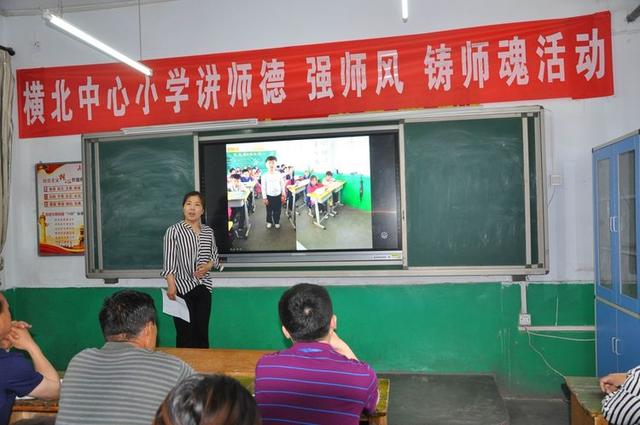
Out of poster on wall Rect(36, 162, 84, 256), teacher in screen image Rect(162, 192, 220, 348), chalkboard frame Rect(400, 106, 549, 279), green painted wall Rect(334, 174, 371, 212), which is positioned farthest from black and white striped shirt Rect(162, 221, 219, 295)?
chalkboard frame Rect(400, 106, 549, 279)

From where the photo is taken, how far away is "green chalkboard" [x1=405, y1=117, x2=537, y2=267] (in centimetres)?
371

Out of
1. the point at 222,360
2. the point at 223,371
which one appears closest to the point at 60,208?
the point at 222,360

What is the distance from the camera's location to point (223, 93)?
4.27m

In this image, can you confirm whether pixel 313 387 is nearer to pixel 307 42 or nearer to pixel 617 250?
pixel 617 250

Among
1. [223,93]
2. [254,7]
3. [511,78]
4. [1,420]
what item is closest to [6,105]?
[223,93]

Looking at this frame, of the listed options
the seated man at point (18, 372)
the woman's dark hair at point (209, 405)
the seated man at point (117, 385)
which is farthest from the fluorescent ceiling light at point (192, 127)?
the woman's dark hair at point (209, 405)

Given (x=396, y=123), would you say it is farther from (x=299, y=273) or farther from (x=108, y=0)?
(x=108, y=0)

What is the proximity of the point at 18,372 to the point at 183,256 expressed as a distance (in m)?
1.96

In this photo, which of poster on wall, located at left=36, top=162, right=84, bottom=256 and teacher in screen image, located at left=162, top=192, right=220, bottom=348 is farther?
poster on wall, located at left=36, top=162, right=84, bottom=256

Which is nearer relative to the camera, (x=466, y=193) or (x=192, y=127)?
(x=466, y=193)

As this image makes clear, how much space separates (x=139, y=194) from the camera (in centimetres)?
432

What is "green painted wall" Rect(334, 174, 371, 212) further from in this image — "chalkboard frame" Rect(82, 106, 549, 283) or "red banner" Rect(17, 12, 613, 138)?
"red banner" Rect(17, 12, 613, 138)

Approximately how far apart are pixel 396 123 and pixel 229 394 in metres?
3.27

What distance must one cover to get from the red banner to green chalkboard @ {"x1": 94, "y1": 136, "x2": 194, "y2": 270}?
0.83 feet
